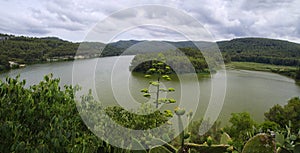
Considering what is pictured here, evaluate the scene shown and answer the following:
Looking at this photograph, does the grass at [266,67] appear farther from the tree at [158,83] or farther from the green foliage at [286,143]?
the green foliage at [286,143]

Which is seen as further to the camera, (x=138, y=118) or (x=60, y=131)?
(x=138, y=118)

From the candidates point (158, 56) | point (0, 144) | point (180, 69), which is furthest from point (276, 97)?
point (0, 144)

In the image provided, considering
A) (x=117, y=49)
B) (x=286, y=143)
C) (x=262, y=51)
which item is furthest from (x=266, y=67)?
(x=286, y=143)

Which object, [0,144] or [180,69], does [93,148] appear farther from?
[180,69]

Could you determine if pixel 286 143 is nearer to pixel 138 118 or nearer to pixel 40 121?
pixel 40 121

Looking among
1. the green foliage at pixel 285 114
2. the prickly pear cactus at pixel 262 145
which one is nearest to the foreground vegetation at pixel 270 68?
the green foliage at pixel 285 114

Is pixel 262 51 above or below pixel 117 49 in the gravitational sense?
above
